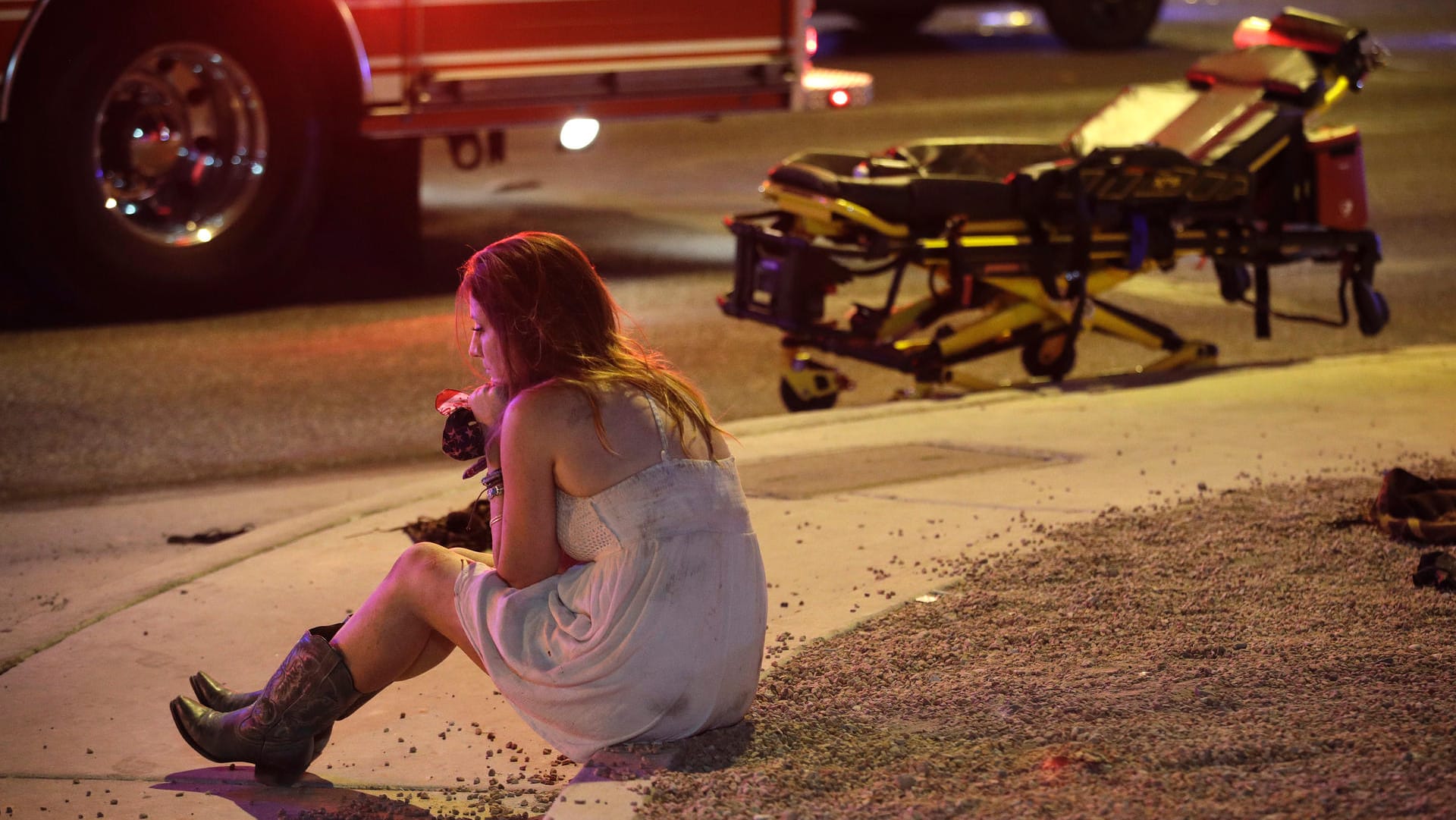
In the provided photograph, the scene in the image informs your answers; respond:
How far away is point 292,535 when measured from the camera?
5551mm

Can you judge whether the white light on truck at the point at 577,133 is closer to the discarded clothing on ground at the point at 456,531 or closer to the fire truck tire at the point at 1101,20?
the discarded clothing on ground at the point at 456,531

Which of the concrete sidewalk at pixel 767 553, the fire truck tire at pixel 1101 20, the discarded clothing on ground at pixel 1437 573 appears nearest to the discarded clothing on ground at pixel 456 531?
the concrete sidewalk at pixel 767 553

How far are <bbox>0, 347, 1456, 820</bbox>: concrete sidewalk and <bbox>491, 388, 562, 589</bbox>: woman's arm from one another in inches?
16.8

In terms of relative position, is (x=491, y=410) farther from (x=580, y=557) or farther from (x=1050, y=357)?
(x=1050, y=357)

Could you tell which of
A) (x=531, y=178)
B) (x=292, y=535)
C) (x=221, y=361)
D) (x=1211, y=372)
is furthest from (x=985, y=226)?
(x=531, y=178)

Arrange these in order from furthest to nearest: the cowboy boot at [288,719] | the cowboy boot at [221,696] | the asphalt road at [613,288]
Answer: the asphalt road at [613,288], the cowboy boot at [221,696], the cowboy boot at [288,719]

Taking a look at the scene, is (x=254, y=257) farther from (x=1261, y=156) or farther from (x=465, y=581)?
(x=465, y=581)

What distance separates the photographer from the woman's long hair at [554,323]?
11.8 ft

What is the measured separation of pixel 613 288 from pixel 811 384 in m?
3.07

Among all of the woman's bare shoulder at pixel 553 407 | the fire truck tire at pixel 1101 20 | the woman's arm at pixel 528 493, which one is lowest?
the woman's arm at pixel 528 493

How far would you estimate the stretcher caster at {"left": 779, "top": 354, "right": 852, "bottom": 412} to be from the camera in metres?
7.28

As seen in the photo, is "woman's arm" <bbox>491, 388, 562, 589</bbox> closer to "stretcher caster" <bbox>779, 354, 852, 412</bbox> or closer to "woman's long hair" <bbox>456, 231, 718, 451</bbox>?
"woman's long hair" <bbox>456, 231, 718, 451</bbox>

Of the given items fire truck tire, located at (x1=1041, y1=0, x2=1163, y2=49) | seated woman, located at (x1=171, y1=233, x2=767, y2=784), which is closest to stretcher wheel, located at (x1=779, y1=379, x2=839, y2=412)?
seated woman, located at (x1=171, y1=233, x2=767, y2=784)

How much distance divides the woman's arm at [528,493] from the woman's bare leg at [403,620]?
14cm
